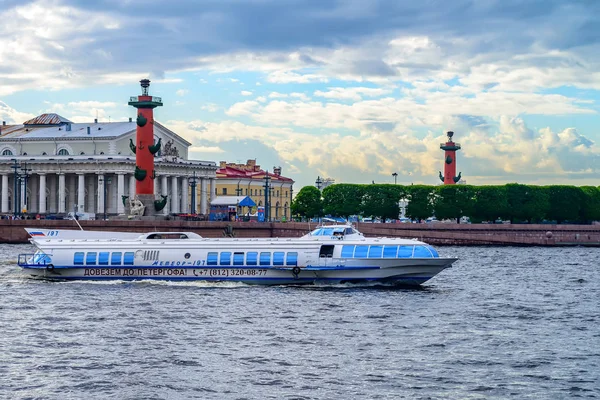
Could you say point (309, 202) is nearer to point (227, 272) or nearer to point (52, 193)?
point (52, 193)

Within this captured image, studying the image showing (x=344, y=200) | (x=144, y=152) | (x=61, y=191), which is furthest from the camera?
(x=61, y=191)

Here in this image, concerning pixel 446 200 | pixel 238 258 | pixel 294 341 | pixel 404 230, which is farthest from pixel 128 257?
pixel 446 200

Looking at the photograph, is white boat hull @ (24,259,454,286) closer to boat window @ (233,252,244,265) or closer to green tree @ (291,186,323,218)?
boat window @ (233,252,244,265)

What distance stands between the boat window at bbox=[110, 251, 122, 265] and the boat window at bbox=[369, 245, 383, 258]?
9268 mm

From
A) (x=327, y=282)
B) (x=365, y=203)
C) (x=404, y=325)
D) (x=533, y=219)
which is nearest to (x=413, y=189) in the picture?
(x=365, y=203)

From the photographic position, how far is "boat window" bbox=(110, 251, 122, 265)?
37.7 metres

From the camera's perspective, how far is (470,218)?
92.9 m

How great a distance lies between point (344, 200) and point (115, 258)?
5395 centimetres

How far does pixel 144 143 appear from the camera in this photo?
72.8 meters

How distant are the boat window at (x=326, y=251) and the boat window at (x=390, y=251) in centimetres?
181

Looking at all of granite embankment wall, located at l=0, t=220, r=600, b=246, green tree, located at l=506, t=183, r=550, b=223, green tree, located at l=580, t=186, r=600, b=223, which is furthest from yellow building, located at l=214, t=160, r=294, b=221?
granite embankment wall, located at l=0, t=220, r=600, b=246

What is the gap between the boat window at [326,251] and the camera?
118 feet

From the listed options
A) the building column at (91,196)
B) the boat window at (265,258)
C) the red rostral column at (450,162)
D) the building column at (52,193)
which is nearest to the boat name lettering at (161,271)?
the boat window at (265,258)

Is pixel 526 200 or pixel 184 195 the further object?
pixel 184 195
